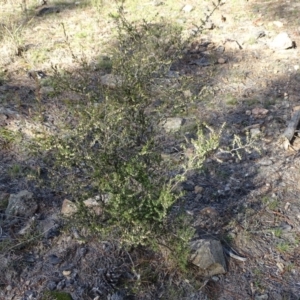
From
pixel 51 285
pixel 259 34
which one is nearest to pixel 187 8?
pixel 259 34

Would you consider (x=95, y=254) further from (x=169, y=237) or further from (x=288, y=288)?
(x=288, y=288)

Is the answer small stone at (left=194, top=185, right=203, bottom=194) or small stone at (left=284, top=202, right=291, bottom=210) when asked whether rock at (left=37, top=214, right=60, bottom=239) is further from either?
small stone at (left=284, top=202, right=291, bottom=210)

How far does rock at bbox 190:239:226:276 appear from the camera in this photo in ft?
10.5

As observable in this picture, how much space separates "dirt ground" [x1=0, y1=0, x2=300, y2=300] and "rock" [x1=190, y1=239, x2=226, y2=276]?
0.27 feet

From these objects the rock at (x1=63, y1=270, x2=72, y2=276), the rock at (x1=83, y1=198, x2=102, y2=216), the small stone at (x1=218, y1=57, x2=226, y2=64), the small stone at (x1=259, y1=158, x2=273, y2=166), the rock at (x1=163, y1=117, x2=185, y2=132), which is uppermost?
the rock at (x1=83, y1=198, x2=102, y2=216)

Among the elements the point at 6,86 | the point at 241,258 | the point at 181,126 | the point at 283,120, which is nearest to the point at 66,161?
the point at 241,258

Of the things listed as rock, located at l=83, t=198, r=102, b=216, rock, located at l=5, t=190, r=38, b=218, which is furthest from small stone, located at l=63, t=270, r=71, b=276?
rock, located at l=5, t=190, r=38, b=218

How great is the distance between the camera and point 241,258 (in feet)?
11.0

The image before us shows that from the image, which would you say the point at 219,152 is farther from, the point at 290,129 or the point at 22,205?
the point at 22,205

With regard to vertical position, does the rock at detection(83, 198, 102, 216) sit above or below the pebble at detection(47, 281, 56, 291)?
above

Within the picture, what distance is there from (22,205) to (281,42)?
16.2 ft

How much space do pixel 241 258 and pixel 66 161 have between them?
5.33ft

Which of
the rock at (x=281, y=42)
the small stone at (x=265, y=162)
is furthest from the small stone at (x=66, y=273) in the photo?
the rock at (x=281, y=42)

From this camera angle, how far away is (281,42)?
6.77 metres
